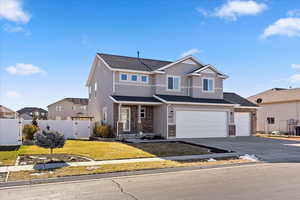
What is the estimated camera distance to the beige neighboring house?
3391 centimetres

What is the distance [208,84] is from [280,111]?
→ 14.8 metres

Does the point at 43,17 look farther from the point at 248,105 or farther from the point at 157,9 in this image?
the point at 248,105

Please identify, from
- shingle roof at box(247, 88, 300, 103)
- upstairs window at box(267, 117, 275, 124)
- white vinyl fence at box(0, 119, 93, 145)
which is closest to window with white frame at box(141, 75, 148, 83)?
white vinyl fence at box(0, 119, 93, 145)

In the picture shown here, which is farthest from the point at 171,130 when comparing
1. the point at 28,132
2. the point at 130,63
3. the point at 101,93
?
the point at 28,132

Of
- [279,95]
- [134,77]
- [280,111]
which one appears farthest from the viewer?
[279,95]

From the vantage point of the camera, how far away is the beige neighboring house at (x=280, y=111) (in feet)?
111

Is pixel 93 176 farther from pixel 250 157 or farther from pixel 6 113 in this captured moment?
pixel 6 113

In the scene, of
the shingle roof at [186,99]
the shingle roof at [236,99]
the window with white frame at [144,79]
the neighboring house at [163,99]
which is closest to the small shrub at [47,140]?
the neighboring house at [163,99]

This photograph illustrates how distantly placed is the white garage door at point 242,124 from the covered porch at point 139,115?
890 centimetres

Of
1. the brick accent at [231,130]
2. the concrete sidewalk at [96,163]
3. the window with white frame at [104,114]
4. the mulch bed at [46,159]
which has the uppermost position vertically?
the window with white frame at [104,114]

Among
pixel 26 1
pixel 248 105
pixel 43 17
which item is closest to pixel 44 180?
pixel 26 1

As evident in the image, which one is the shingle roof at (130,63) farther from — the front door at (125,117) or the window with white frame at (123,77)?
the front door at (125,117)

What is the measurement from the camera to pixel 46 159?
12109 millimetres

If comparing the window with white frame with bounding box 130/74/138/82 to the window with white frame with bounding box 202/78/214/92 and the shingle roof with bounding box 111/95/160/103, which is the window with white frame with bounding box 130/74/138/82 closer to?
the shingle roof with bounding box 111/95/160/103
